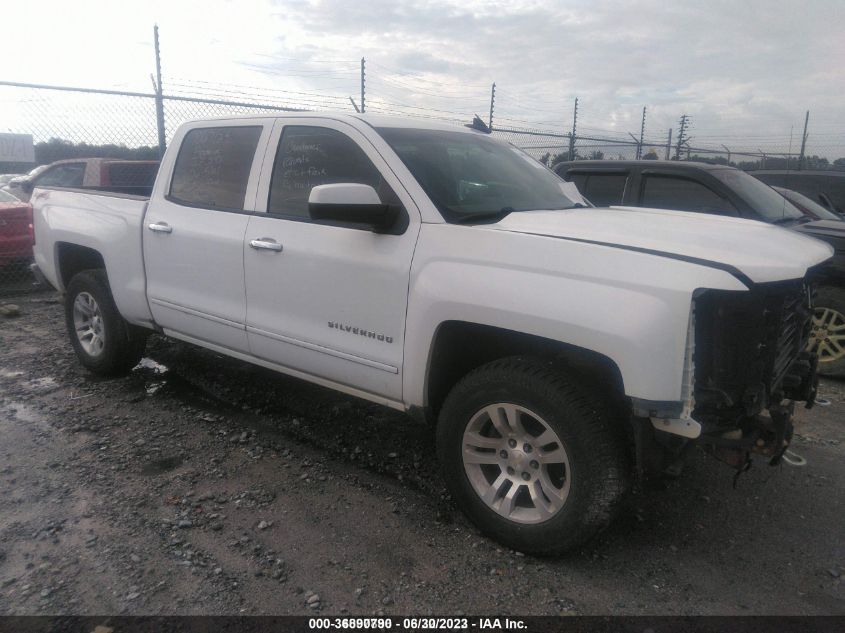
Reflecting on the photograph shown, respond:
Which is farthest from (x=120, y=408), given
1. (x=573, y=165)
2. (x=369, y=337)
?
(x=573, y=165)

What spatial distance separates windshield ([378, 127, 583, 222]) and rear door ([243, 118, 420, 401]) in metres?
0.16

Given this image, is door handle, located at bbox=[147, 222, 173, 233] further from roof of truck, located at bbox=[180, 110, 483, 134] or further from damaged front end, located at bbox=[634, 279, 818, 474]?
damaged front end, located at bbox=[634, 279, 818, 474]

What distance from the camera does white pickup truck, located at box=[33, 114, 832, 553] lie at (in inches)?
94.5

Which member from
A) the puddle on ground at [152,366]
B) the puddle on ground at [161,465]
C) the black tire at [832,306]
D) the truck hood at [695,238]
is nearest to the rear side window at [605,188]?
the black tire at [832,306]

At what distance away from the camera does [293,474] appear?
11.6 ft

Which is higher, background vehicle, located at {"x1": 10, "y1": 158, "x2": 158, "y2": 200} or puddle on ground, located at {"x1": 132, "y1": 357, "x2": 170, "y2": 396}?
background vehicle, located at {"x1": 10, "y1": 158, "x2": 158, "y2": 200}

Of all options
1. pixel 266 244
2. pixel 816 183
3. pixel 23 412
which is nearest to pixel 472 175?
pixel 266 244

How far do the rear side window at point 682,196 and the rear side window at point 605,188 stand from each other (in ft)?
0.83

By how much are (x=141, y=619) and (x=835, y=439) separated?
4.17 metres

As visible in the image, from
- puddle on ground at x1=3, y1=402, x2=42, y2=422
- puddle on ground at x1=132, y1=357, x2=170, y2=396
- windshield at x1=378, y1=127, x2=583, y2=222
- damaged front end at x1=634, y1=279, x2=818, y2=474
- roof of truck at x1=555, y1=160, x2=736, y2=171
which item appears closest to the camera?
damaged front end at x1=634, y1=279, x2=818, y2=474

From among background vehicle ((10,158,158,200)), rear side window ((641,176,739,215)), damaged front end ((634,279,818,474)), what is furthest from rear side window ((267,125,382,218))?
background vehicle ((10,158,158,200))

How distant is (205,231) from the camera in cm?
389

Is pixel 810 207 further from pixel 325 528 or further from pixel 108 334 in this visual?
pixel 108 334

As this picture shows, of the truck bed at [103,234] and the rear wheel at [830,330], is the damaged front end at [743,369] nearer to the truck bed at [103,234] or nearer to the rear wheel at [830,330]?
the rear wheel at [830,330]
